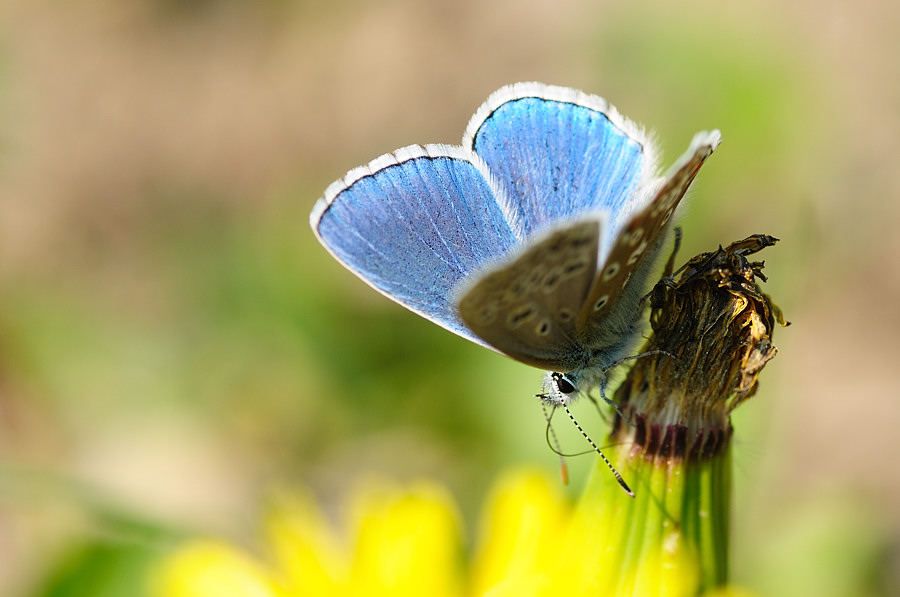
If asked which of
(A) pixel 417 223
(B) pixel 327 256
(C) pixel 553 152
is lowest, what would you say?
(A) pixel 417 223

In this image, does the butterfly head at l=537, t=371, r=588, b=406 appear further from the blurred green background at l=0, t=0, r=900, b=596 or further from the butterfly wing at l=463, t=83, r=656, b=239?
the blurred green background at l=0, t=0, r=900, b=596

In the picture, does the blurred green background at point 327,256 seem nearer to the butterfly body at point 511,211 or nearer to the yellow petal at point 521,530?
the yellow petal at point 521,530

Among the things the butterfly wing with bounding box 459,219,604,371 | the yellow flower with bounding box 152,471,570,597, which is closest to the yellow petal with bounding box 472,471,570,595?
the yellow flower with bounding box 152,471,570,597

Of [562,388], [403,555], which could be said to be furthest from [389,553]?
[562,388]

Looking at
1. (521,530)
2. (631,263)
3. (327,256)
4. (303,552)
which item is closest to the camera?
(631,263)

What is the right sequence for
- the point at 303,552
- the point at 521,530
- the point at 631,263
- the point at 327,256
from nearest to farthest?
the point at 631,263
the point at 521,530
the point at 303,552
the point at 327,256

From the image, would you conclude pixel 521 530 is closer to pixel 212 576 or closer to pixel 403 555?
pixel 403 555

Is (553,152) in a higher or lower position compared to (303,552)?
higher
